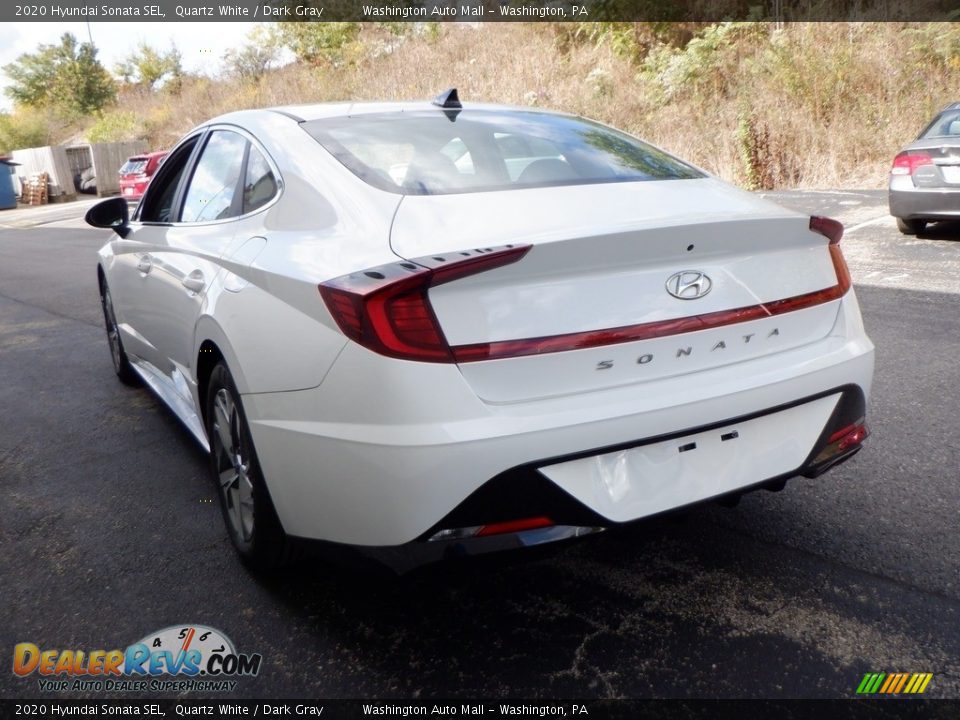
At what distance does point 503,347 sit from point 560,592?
1.00 meters

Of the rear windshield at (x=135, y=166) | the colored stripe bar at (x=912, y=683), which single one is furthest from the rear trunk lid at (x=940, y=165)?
the rear windshield at (x=135, y=166)

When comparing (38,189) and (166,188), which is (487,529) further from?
(38,189)

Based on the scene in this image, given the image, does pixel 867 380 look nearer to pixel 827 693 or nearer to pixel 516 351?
pixel 827 693

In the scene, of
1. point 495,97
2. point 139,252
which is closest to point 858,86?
point 495,97

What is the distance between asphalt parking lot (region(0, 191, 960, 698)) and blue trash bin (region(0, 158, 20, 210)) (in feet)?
115

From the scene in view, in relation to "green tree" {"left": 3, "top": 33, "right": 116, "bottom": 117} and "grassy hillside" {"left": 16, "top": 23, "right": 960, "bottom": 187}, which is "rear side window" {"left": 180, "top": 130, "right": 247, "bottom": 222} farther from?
"green tree" {"left": 3, "top": 33, "right": 116, "bottom": 117}

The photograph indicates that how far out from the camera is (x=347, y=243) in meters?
2.30

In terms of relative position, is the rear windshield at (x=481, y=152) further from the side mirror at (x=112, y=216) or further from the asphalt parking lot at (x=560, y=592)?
the side mirror at (x=112, y=216)

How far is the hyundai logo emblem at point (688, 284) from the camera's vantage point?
2.24 m

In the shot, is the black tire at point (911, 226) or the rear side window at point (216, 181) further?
the black tire at point (911, 226)

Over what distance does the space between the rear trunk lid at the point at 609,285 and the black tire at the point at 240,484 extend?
86cm

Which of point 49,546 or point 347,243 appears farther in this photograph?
point 49,546

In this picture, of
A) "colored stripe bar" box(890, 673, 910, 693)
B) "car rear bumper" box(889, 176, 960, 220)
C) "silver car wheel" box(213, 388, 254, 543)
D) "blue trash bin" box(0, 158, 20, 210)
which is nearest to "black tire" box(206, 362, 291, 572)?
"silver car wheel" box(213, 388, 254, 543)

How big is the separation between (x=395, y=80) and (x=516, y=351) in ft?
95.3
